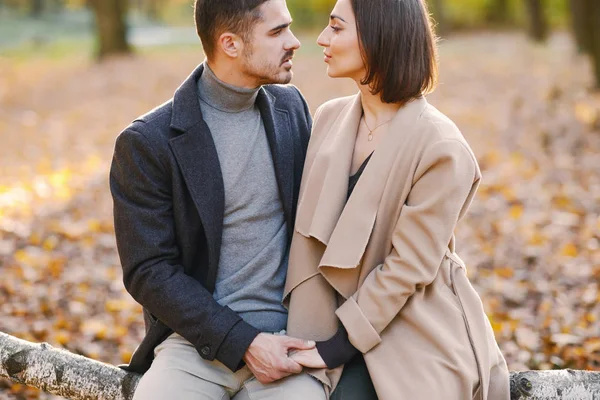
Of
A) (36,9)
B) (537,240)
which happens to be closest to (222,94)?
(537,240)

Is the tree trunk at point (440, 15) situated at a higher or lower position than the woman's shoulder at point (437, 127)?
lower

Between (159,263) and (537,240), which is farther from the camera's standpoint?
(537,240)

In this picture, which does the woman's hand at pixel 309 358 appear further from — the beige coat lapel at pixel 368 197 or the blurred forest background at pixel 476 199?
the blurred forest background at pixel 476 199

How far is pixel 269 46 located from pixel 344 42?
0.34 meters

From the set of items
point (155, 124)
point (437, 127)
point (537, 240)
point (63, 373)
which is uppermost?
point (155, 124)

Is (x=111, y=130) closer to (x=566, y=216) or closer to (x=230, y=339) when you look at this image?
(x=566, y=216)

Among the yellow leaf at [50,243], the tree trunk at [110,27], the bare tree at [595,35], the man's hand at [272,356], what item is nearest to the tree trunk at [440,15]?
the tree trunk at [110,27]

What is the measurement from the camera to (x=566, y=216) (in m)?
6.59

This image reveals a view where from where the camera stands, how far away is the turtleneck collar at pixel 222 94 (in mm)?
2869

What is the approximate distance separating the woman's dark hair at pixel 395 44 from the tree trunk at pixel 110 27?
15546mm

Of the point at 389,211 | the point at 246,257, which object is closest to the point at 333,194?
the point at 389,211

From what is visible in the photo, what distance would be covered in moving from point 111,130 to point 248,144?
9.32 m

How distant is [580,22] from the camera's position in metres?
12.4

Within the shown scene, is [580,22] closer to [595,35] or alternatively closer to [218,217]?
[595,35]
